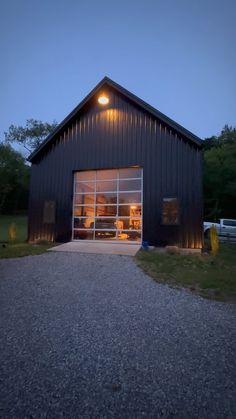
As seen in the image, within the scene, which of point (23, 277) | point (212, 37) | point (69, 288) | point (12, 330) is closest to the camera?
point (12, 330)

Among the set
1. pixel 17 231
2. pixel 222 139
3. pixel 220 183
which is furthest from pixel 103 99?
pixel 222 139

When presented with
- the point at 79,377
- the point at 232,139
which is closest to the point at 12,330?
the point at 79,377

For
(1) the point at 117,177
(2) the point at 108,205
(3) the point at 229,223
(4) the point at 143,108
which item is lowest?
(3) the point at 229,223

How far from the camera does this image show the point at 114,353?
9.61ft

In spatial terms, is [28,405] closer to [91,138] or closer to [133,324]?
[133,324]

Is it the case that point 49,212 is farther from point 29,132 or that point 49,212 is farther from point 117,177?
point 29,132

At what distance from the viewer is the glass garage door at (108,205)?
1172cm

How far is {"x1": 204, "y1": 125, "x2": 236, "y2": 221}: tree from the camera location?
1281 inches

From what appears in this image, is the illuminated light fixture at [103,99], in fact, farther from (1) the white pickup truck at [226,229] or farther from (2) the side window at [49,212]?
(1) the white pickup truck at [226,229]

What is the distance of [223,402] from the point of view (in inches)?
84.4

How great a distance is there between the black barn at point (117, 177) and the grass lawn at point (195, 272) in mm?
2161

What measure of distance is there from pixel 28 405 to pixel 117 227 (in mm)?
9924

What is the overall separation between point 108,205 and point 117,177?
1.49 m

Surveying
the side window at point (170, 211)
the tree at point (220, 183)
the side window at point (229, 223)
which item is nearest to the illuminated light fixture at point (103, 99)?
the side window at point (170, 211)
